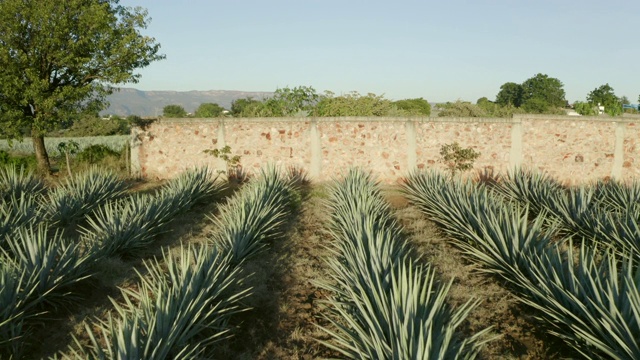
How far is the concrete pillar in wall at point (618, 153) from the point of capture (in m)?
12.2

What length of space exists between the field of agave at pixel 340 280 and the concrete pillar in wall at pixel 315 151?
3.15 meters

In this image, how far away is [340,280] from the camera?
498 centimetres

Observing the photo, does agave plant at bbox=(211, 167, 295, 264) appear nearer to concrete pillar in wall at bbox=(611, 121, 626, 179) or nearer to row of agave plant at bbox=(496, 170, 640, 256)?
row of agave plant at bbox=(496, 170, 640, 256)

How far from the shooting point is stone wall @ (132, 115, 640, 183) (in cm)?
1229

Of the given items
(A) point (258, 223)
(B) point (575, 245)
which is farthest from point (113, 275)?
(B) point (575, 245)

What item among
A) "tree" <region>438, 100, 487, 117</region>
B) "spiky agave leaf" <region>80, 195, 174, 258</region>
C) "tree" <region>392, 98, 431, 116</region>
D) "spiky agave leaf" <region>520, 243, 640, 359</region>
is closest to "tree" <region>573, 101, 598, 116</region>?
"tree" <region>438, 100, 487, 117</region>

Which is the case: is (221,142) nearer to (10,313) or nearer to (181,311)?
(10,313)

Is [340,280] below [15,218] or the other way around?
below

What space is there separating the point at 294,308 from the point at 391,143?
8.02 metres

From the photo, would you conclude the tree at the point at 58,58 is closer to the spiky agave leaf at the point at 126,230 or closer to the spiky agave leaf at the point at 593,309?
the spiky agave leaf at the point at 126,230

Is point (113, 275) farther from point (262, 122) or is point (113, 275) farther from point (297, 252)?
point (262, 122)

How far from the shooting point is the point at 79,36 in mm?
12508

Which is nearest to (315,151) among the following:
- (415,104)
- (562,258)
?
(562,258)

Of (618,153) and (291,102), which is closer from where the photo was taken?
(618,153)
